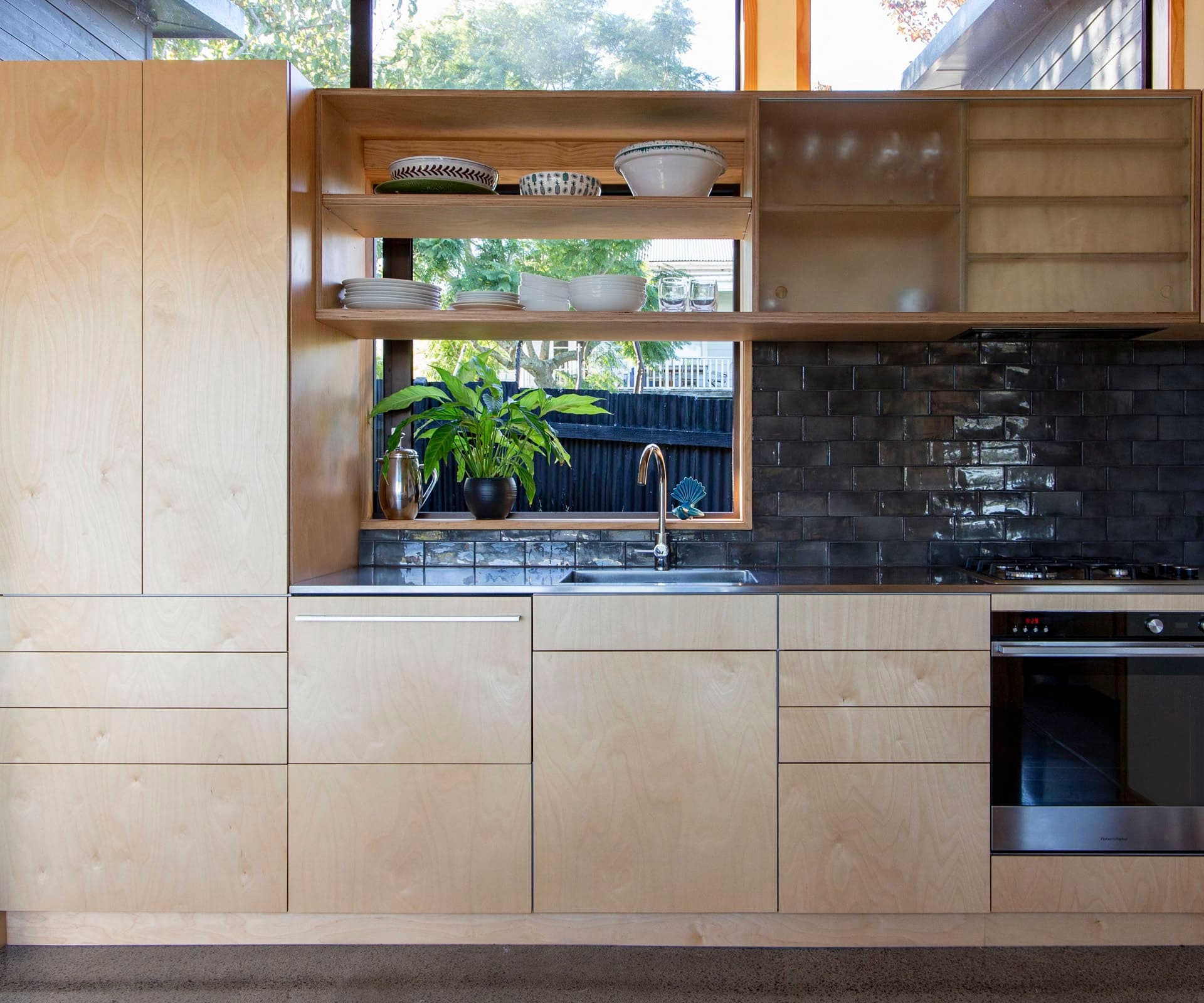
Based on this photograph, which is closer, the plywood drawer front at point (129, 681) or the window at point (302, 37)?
the plywood drawer front at point (129, 681)

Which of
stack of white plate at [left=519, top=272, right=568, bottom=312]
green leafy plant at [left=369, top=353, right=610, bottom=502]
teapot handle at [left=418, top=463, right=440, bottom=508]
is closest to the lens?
stack of white plate at [left=519, top=272, right=568, bottom=312]

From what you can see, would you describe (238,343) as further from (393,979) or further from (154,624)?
(393,979)

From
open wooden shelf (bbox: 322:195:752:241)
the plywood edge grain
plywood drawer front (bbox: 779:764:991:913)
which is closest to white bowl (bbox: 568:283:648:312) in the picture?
open wooden shelf (bbox: 322:195:752:241)

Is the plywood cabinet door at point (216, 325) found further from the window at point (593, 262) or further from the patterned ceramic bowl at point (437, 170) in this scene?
the window at point (593, 262)

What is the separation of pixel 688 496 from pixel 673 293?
638 mm

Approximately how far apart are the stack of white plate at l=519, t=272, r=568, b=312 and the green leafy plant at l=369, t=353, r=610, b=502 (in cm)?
30

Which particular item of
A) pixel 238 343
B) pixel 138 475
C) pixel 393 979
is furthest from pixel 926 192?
pixel 393 979

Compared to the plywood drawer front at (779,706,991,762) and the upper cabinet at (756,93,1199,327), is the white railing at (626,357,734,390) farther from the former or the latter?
the plywood drawer front at (779,706,991,762)

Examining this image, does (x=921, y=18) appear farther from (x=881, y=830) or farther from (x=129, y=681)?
(x=129, y=681)

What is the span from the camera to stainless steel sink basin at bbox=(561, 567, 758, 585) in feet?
8.16

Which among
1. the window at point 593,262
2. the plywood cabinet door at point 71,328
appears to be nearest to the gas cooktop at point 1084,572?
the window at point 593,262

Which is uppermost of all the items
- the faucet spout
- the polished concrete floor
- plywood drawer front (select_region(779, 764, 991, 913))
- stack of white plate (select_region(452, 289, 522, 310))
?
stack of white plate (select_region(452, 289, 522, 310))

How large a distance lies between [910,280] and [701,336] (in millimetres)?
661

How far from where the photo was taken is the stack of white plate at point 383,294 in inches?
93.1
